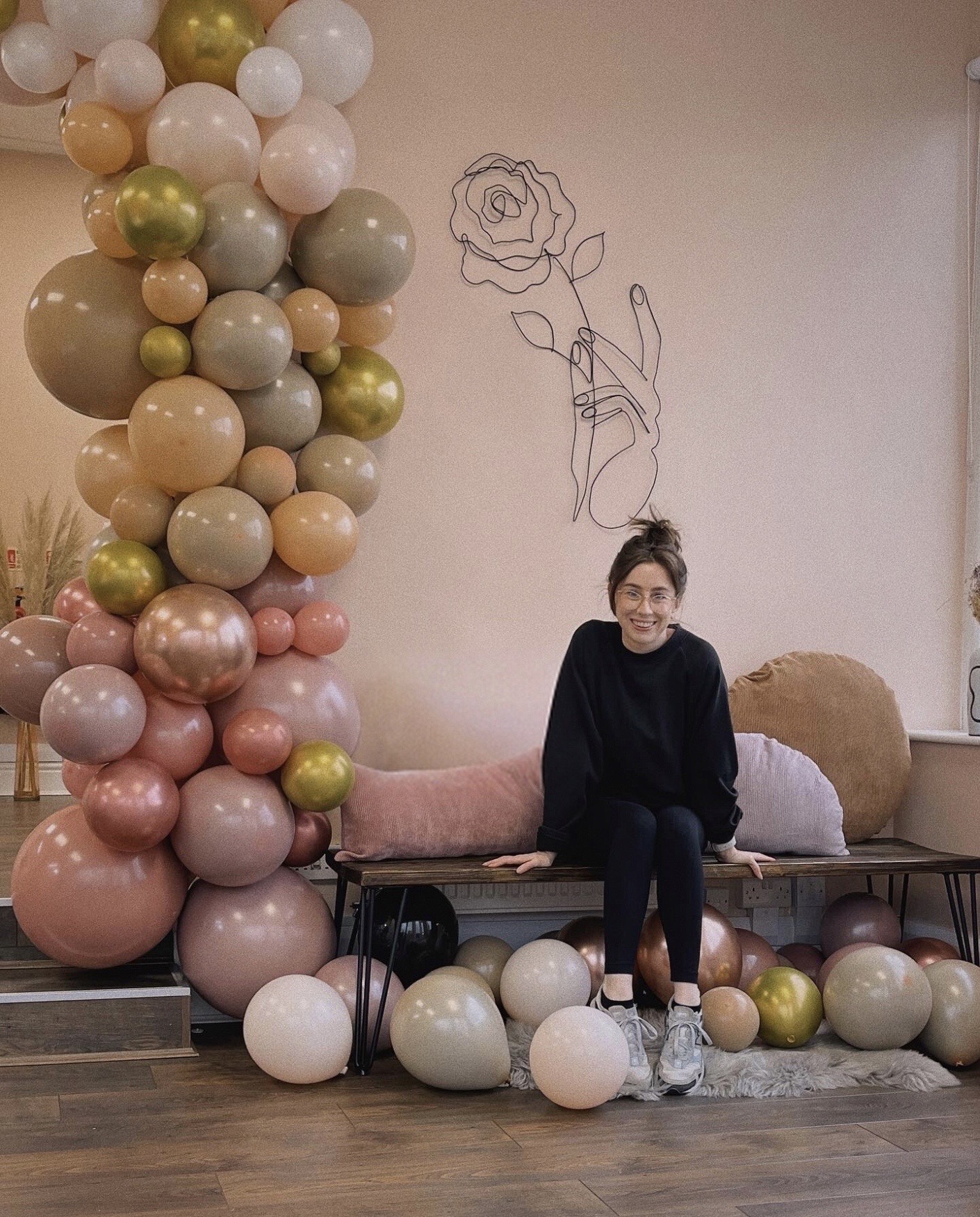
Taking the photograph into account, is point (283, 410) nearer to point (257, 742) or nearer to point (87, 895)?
point (257, 742)

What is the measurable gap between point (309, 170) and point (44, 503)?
2652mm

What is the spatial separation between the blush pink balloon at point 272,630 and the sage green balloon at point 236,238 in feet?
2.11

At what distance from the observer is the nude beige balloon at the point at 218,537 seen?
252 centimetres

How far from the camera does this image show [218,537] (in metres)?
2.51

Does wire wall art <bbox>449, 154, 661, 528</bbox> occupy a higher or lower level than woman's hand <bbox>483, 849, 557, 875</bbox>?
higher

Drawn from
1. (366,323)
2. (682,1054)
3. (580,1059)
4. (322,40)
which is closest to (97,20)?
(322,40)

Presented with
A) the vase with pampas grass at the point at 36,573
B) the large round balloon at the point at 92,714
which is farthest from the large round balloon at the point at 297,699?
→ the vase with pampas grass at the point at 36,573

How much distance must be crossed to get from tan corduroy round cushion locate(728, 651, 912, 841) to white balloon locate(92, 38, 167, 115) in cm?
195

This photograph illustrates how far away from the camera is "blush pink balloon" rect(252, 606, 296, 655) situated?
2.65m

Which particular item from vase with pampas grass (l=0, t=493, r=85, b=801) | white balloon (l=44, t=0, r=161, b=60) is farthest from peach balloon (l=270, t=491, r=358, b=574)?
vase with pampas grass (l=0, t=493, r=85, b=801)

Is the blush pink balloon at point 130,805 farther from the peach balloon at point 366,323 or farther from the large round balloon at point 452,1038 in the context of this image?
the peach balloon at point 366,323

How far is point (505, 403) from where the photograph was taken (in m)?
3.34

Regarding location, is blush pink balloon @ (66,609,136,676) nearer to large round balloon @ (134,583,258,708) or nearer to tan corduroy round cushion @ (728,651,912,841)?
large round balloon @ (134,583,258,708)

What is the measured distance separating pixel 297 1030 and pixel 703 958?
876 mm
